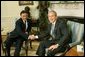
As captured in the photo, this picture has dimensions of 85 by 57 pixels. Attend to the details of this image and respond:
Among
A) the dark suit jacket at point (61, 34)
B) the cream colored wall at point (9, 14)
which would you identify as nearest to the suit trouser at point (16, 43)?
the cream colored wall at point (9, 14)

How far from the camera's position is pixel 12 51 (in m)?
2.17

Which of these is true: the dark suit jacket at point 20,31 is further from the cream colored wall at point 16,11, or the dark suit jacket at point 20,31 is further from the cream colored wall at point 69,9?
the cream colored wall at point 69,9

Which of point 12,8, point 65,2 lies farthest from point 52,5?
point 12,8

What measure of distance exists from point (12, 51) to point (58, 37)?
60 centimetres

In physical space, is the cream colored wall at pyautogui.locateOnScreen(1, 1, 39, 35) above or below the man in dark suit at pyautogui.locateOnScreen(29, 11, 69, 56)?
above

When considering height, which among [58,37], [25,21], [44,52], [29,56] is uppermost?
[25,21]

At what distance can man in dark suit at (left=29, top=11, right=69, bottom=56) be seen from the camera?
1.82 m

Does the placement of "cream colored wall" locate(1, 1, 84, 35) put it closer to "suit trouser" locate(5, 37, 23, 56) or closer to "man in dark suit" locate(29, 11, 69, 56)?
"suit trouser" locate(5, 37, 23, 56)

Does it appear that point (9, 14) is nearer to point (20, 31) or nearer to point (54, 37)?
point (20, 31)

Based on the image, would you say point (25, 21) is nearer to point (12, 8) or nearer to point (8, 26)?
point (8, 26)

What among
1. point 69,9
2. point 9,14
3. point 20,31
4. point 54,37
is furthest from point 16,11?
point 69,9

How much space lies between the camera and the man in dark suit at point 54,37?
1824mm

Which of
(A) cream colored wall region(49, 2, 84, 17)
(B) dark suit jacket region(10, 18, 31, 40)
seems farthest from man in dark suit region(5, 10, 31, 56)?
(A) cream colored wall region(49, 2, 84, 17)

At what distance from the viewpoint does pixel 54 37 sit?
6.36 feet
